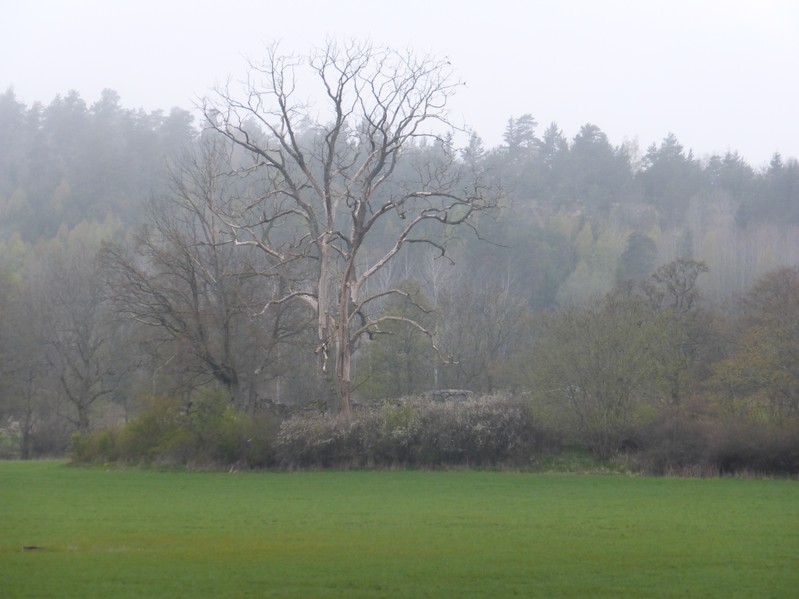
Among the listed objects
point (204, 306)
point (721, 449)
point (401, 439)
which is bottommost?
point (721, 449)

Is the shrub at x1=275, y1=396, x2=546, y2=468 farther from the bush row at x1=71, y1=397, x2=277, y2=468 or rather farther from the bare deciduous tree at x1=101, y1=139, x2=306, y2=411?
the bare deciduous tree at x1=101, y1=139, x2=306, y2=411

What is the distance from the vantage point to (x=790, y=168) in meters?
96.4

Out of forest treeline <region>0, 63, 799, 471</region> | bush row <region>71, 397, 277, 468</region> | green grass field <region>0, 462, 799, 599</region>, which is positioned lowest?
green grass field <region>0, 462, 799, 599</region>

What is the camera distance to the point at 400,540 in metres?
16.3

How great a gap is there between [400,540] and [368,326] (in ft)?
66.7

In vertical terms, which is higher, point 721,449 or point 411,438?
point 411,438

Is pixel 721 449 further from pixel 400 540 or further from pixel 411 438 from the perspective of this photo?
pixel 400 540

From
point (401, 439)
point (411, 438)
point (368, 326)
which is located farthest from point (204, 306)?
point (411, 438)

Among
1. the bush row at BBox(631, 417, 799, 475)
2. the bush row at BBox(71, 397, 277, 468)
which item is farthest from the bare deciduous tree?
the bush row at BBox(631, 417, 799, 475)

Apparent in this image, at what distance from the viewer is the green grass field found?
1212cm

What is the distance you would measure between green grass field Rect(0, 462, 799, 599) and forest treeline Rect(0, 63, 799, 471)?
22.2ft

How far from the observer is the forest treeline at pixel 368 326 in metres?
34.8

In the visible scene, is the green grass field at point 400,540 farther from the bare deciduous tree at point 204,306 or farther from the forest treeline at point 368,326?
the bare deciduous tree at point 204,306

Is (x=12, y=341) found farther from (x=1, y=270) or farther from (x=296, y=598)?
(x=296, y=598)
